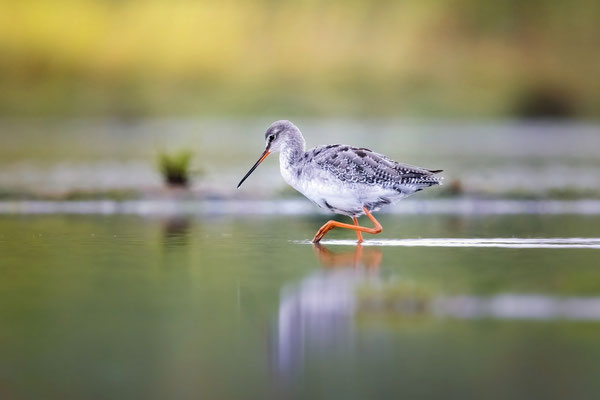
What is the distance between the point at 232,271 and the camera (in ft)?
28.9

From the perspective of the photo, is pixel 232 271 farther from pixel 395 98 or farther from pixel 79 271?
pixel 395 98

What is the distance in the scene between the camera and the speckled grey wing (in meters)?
10.5

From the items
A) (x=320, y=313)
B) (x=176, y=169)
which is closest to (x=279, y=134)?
(x=320, y=313)

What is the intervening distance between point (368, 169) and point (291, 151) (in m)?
0.82

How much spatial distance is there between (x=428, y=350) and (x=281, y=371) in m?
0.77

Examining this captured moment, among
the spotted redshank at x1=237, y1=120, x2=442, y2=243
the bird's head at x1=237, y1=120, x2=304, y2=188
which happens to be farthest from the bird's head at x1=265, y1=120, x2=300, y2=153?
the spotted redshank at x1=237, y1=120, x2=442, y2=243

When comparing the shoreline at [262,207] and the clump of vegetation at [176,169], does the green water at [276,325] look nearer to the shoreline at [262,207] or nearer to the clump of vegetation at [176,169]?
the shoreline at [262,207]

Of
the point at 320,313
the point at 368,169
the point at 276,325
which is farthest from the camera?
the point at 368,169

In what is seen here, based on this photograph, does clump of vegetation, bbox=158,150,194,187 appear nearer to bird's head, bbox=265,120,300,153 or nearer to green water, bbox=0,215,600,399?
bird's head, bbox=265,120,300,153

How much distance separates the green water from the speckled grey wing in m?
0.60

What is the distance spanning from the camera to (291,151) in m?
11.0

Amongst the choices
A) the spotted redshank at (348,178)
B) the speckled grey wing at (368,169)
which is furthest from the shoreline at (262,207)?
the speckled grey wing at (368,169)

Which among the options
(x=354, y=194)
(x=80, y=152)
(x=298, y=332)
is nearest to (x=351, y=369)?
(x=298, y=332)

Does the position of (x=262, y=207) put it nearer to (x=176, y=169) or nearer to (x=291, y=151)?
(x=176, y=169)
